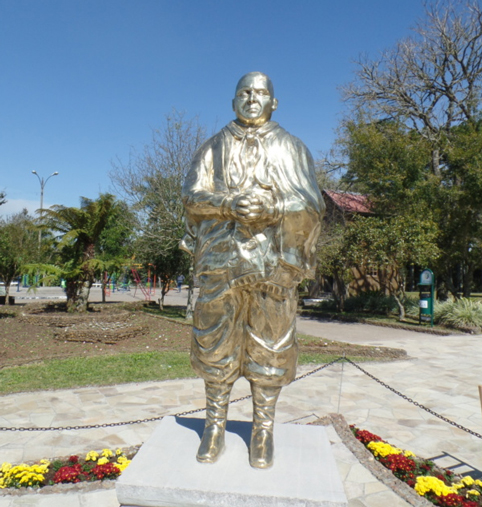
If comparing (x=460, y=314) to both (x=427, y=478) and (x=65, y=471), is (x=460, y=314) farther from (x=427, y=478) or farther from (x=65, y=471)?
(x=65, y=471)

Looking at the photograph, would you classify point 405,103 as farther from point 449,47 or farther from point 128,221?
point 128,221

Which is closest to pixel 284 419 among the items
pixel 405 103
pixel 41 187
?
pixel 405 103

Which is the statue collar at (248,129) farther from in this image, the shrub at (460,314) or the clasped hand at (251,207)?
the shrub at (460,314)

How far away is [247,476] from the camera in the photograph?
2.61 meters

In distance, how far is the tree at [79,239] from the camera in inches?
521

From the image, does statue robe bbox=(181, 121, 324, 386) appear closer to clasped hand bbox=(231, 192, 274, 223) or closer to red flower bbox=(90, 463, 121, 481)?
clasped hand bbox=(231, 192, 274, 223)

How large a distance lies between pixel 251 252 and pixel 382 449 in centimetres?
259

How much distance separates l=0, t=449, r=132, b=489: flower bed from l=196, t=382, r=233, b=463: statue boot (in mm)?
1183

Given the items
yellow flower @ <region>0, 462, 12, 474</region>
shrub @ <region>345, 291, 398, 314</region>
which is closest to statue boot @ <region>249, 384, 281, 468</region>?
yellow flower @ <region>0, 462, 12, 474</region>

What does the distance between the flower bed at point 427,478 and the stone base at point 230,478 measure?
3.26ft

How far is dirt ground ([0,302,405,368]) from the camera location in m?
9.34


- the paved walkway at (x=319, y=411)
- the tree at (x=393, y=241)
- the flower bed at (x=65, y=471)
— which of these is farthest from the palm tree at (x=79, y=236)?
the flower bed at (x=65, y=471)

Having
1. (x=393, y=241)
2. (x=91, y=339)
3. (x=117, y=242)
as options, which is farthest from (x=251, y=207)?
(x=117, y=242)

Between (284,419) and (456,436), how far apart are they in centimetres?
195
